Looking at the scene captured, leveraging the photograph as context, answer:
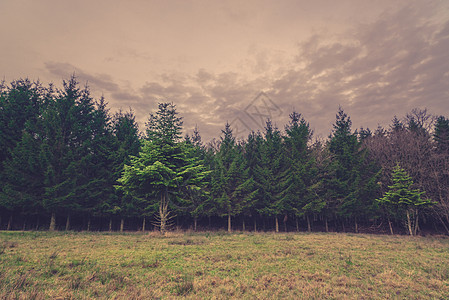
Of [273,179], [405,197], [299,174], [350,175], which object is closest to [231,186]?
[273,179]

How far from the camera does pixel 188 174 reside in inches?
854

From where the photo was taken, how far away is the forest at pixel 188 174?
2241 cm

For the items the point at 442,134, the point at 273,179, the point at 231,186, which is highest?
the point at 442,134

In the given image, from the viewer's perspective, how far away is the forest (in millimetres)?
22406

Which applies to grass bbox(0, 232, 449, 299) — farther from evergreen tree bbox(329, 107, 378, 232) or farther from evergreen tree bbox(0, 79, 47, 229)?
evergreen tree bbox(329, 107, 378, 232)

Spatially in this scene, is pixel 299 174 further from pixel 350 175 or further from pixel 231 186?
pixel 231 186

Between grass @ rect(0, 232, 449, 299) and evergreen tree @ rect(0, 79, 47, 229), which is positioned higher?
evergreen tree @ rect(0, 79, 47, 229)

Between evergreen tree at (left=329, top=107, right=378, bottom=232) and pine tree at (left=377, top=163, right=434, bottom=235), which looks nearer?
pine tree at (left=377, top=163, right=434, bottom=235)

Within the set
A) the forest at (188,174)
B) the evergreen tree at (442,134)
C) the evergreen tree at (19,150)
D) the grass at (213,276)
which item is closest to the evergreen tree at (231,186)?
the forest at (188,174)

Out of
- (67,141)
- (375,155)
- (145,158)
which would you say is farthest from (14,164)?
(375,155)

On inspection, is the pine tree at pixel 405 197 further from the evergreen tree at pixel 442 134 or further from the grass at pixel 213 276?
the grass at pixel 213 276

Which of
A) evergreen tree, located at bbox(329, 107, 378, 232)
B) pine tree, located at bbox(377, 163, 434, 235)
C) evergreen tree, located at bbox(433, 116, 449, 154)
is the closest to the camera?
pine tree, located at bbox(377, 163, 434, 235)

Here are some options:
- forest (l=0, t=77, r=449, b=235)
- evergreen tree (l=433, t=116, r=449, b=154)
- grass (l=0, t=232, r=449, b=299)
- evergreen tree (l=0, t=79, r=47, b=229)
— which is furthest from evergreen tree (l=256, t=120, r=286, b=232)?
evergreen tree (l=0, t=79, r=47, b=229)

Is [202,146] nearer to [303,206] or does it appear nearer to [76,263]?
[303,206]
